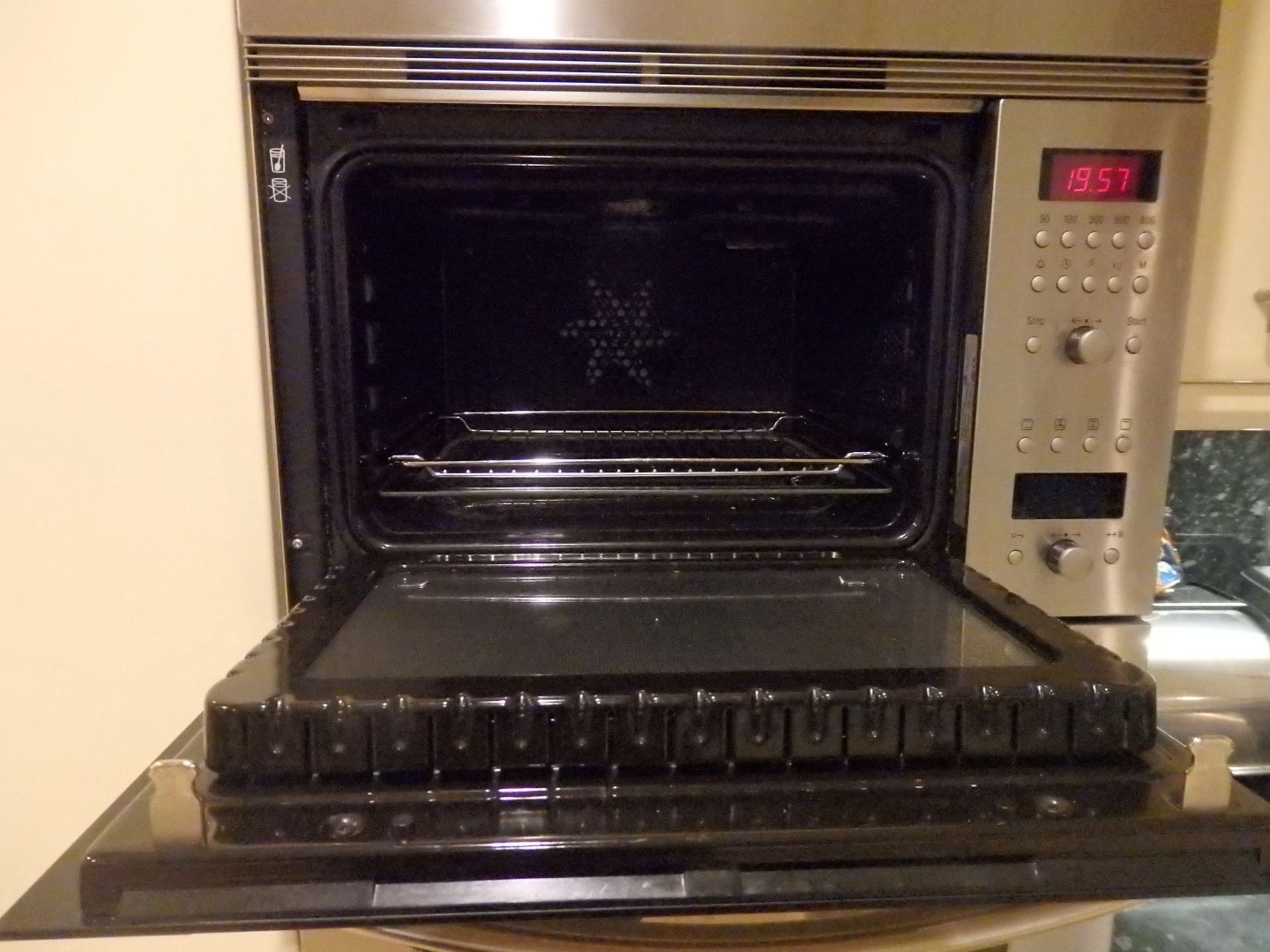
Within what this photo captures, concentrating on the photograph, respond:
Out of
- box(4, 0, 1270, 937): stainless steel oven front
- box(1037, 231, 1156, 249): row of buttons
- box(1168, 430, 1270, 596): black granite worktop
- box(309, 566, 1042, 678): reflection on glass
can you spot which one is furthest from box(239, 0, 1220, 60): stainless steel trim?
box(1168, 430, 1270, 596): black granite worktop

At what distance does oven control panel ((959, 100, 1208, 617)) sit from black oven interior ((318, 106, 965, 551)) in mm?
47

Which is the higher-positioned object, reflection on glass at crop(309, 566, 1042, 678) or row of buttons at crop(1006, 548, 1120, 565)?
row of buttons at crop(1006, 548, 1120, 565)

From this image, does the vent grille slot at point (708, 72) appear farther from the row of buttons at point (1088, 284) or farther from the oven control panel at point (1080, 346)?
the row of buttons at point (1088, 284)

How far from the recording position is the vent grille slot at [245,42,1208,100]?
65 cm

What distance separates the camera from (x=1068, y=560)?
740 mm

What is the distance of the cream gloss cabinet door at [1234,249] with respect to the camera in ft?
2.72

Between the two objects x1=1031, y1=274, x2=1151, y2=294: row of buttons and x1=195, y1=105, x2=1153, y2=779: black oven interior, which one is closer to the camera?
x1=195, y1=105, x2=1153, y2=779: black oven interior

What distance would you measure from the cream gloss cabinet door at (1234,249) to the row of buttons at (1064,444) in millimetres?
208

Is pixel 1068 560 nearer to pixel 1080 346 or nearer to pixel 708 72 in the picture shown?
pixel 1080 346

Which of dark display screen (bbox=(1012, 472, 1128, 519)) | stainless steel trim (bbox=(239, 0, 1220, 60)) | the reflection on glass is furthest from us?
dark display screen (bbox=(1012, 472, 1128, 519))

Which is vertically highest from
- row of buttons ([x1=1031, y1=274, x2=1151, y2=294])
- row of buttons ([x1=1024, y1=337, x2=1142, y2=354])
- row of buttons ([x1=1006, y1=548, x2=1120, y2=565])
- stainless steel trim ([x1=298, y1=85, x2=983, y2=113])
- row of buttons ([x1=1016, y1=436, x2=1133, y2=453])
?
stainless steel trim ([x1=298, y1=85, x2=983, y2=113])

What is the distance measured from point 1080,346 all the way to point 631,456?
0.44 meters

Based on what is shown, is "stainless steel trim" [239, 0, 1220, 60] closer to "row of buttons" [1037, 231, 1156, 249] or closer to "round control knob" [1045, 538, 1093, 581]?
"row of buttons" [1037, 231, 1156, 249]

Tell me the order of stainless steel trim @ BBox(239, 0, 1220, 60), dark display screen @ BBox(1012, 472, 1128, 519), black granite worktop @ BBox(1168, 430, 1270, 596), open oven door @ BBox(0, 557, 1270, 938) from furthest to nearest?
black granite worktop @ BBox(1168, 430, 1270, 596) → dark display screen @ BBox(1012, 472, 1128, 519) → stainless steel trim @ BBox(239, 0, 1220, 60) → open oven door @ BBox(0, 557, 1270, 938)
